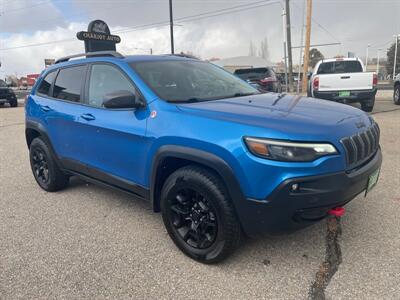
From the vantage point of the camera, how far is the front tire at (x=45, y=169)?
4645mm

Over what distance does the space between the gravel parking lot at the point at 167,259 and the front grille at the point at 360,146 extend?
32.5 inches

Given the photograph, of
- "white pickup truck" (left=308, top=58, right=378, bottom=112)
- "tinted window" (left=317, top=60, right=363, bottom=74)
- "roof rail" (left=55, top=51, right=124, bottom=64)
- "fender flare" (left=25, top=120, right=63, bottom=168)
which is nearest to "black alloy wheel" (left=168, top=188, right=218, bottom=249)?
"roof rail" (left=55, top=51, right=124, bottom=64)

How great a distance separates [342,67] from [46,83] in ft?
33.0

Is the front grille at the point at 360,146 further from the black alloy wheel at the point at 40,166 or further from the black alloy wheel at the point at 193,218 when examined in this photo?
the black alloy wheel at the point at 40,166

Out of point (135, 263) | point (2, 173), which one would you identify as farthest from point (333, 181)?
point (2, 173)

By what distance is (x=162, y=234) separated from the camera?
3494mm

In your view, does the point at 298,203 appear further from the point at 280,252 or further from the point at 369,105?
the point at 369,105

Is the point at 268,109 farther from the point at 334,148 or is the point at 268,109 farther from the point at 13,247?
the point at 13,247

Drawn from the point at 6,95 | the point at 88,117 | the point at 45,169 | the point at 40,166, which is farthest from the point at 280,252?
the point at 6,95

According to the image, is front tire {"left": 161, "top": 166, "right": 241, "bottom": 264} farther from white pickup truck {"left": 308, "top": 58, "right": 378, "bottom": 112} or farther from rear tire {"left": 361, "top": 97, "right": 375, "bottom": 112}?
rear tire {"left": 361, "top": 97, "right": 375, "bottom": 112}

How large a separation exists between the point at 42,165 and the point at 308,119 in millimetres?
3781

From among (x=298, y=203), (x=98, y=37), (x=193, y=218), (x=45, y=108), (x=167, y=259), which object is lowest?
(x=167, y=259)

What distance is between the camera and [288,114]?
107 inches

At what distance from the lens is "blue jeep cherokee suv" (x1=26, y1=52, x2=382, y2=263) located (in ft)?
7.91
